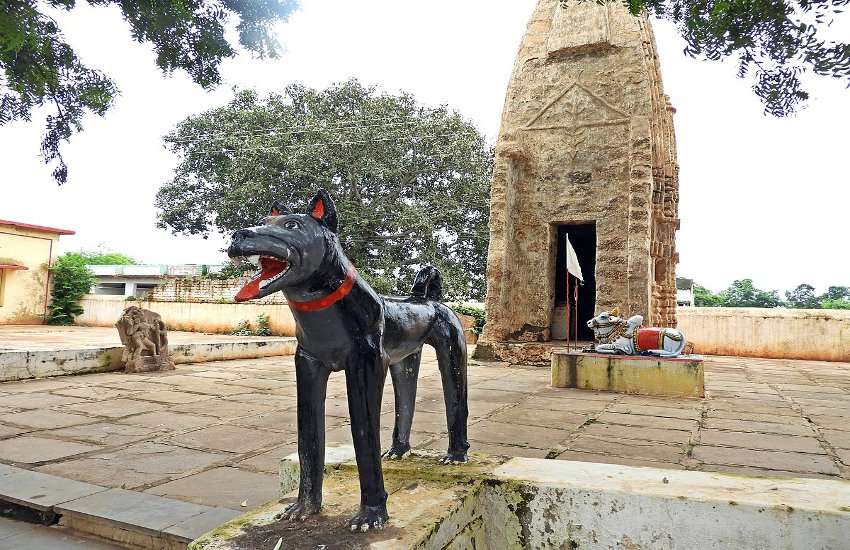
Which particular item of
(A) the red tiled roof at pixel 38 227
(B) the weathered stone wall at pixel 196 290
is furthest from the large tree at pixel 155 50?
(A) the red tiled roof at pixel 38 227

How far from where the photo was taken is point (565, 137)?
1139 centimetres

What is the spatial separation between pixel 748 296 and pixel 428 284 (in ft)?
Result: 125

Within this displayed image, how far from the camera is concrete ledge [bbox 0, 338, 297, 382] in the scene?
711 centimetres

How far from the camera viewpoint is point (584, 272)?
14305 mm

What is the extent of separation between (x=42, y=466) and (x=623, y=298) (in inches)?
348

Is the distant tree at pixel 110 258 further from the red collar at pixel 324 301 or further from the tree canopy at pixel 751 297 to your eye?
the red collar at pixel 324 301

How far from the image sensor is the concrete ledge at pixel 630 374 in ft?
23.0

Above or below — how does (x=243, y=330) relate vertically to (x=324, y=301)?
below

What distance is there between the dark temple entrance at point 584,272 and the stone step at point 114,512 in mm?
10569

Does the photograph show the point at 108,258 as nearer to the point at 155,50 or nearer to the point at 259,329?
the point at 259,329

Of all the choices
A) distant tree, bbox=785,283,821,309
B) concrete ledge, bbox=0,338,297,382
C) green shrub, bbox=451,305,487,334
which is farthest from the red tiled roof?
distant tree, bbox=785,283,821,309

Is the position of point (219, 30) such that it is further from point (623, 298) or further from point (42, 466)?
point (623, 298)

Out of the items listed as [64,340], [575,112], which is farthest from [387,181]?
[64,340]

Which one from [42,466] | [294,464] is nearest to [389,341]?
[294,464]
